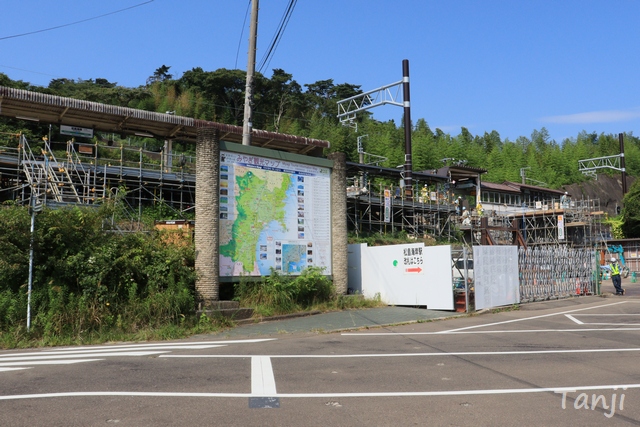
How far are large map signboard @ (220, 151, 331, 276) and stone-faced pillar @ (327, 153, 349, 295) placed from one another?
0.79 ft

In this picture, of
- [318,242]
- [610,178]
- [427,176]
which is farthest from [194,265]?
[610,178]

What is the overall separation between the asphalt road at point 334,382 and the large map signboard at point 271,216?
14.4 feet

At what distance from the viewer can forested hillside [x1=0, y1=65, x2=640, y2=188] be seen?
57.2 metres

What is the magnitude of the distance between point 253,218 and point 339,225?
11.9 feet

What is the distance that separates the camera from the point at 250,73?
743 inches

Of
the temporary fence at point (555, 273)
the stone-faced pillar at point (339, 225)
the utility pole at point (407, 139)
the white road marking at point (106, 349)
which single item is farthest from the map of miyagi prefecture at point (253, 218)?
the utility pole at point (407, 139)

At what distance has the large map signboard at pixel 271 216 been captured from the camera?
16562mm

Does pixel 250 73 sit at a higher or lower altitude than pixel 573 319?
higher

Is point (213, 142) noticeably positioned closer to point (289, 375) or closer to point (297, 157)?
point (297, 157)

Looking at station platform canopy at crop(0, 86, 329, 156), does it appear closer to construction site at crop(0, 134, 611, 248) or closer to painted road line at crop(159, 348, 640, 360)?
construction site at crop(0, 134, 611, 248)

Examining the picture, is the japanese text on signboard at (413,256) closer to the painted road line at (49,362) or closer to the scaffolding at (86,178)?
the scaffolding at (86,178)

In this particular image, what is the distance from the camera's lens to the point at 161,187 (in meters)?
26.4

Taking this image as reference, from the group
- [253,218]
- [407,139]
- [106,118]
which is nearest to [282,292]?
[253,218]

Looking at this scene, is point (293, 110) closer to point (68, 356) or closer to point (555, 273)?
point (555, 273)
